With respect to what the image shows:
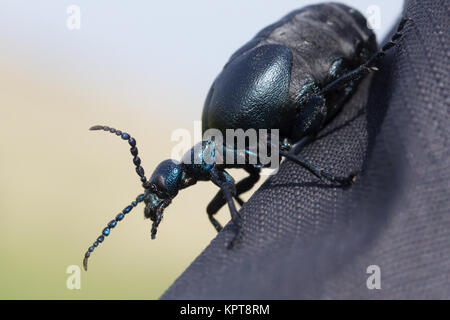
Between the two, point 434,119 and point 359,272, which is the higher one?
point 434,119

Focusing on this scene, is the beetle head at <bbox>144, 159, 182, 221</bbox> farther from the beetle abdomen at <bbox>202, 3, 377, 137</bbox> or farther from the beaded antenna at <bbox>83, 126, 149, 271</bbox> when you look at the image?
the beetle abdomen at <bbox>202, 3, 377, 137</bbox>

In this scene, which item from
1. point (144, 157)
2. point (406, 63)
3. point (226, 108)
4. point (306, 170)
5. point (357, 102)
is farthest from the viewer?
point (144, 157)

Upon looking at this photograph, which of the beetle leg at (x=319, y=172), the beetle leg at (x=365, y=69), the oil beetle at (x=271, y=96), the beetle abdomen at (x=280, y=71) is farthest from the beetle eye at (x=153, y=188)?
the beetle leg at (x=365, y=69)

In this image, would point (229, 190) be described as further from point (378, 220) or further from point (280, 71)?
point (378, 220)

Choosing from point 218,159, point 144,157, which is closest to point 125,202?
point 144,157

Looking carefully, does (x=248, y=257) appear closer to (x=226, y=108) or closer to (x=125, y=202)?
(x=226, y=108)

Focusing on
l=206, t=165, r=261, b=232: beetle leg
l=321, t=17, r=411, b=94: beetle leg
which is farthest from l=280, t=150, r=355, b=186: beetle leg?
l=206, t=165, r=261, b=232: beetle leg

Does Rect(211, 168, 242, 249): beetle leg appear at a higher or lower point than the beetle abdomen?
lower

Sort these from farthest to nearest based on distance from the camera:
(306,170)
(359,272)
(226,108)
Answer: (226,108) < (306,170) < (359,272)
